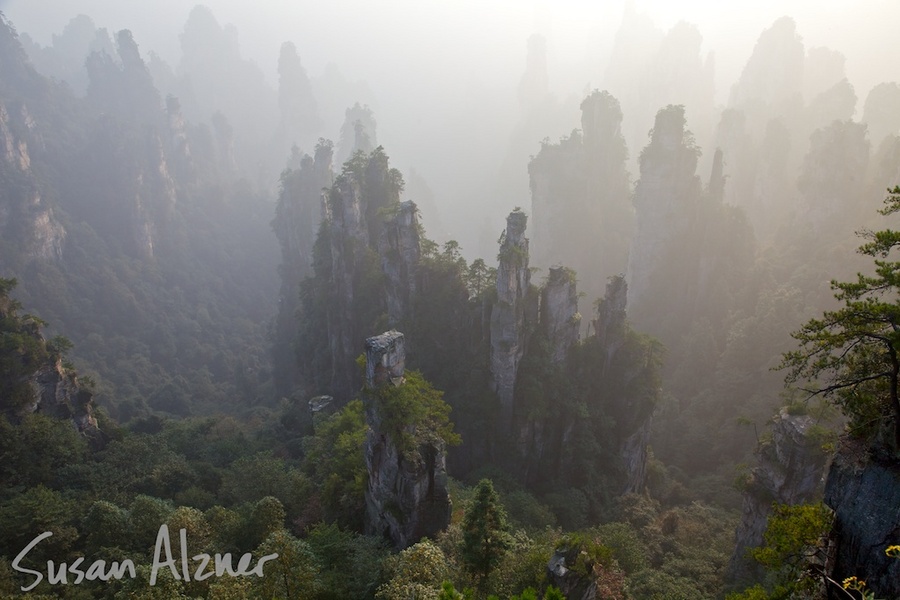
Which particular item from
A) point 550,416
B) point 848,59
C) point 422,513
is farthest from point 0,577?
point 848,59

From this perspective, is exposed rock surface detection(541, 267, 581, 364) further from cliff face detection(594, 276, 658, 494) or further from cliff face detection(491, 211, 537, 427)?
cliff face detection(594, 276, 658, 494)

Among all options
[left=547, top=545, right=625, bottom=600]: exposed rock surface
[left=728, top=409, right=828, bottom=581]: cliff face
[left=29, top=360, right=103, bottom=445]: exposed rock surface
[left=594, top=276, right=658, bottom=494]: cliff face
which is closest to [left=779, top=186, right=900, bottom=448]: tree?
[left=547, top=545, right=625, bottom=600]: exposed rock surface

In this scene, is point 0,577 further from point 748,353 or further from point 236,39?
point 236,39

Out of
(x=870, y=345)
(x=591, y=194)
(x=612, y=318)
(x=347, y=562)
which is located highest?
(x=591, y=194)

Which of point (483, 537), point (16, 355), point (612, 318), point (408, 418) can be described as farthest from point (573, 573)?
point (16, 355)

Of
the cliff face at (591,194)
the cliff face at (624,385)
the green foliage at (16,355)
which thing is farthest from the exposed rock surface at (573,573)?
the cliff face at (591,194)

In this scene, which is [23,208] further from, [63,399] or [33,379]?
[33,379]
